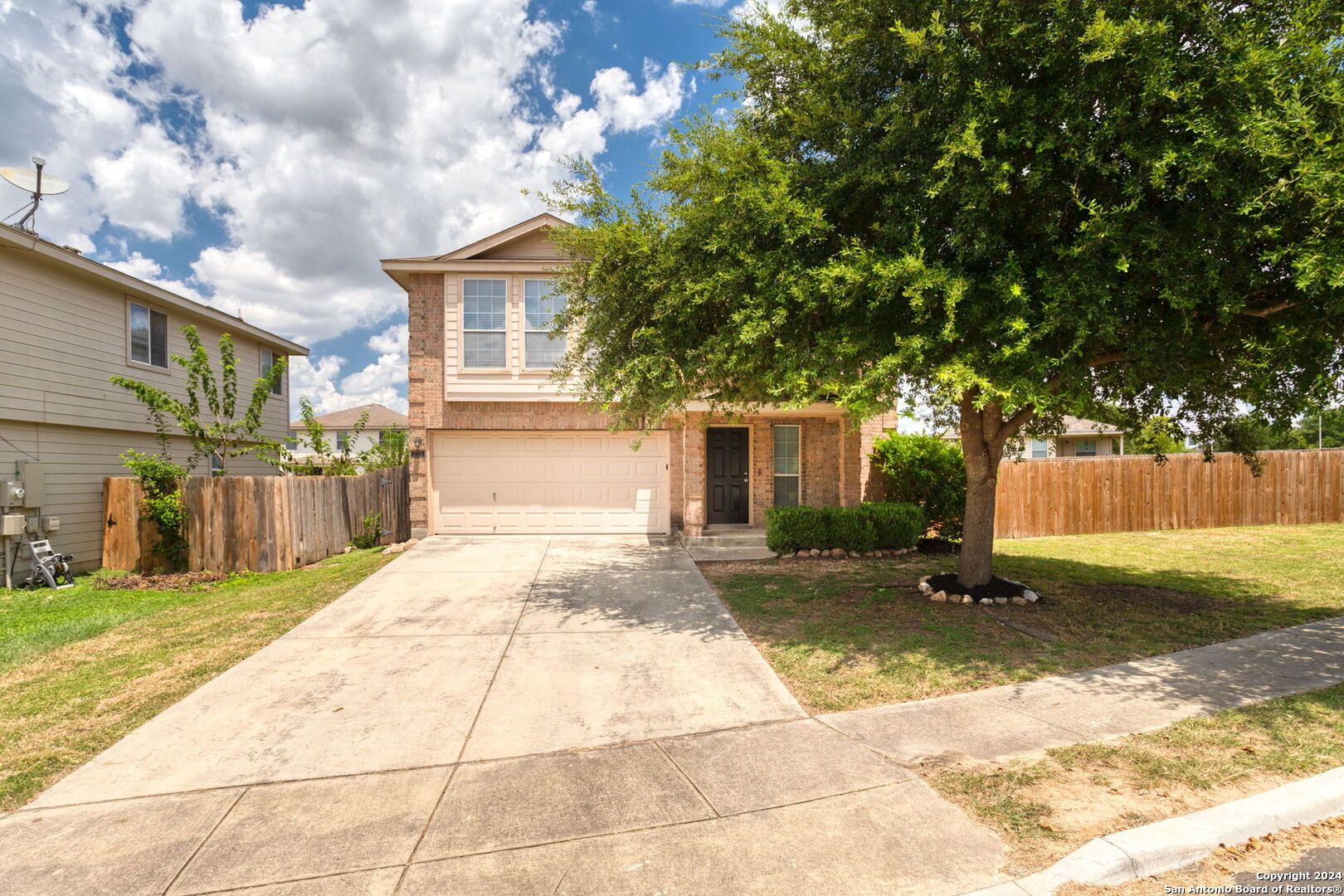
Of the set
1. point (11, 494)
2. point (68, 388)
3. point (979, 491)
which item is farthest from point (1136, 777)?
point (68, 388)

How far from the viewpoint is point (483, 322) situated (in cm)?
1321

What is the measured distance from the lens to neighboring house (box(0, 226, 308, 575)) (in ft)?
34.5

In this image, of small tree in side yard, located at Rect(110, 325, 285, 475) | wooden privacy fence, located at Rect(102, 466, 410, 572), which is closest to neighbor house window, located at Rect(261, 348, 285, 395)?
small tree in side yard, located at Rect(110, 325, 285, 475)

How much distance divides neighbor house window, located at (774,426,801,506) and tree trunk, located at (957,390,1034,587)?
5.77 metres

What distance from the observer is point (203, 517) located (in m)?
11.1

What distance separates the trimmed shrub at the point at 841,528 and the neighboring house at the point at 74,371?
12124 mm

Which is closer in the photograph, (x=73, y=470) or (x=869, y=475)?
(x=73, y=470)

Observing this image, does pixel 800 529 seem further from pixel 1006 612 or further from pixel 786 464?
pixel 1006 612

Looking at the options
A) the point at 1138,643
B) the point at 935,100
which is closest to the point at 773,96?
the point at 935,100

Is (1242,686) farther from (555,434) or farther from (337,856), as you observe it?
(555,434)

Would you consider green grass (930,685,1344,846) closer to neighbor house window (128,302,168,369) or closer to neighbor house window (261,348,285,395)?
neighbor house window (128,302,168,369)

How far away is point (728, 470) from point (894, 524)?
12.5 ft

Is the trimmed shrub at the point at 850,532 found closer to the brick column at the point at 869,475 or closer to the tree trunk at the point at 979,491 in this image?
the brick column at the point at 869,475

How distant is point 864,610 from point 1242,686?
3441 millimetres
